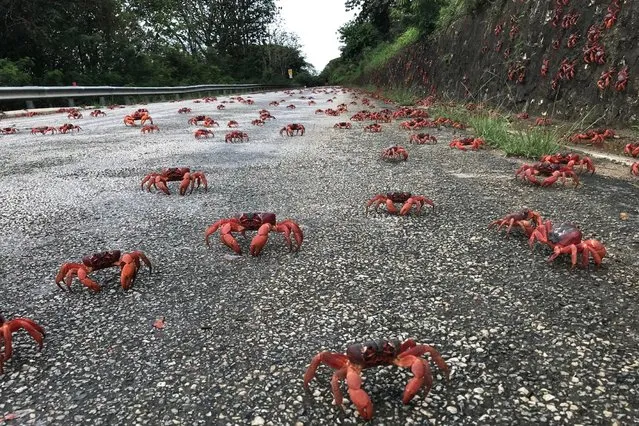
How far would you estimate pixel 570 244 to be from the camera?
104 inches

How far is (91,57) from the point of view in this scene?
29641 millimetres

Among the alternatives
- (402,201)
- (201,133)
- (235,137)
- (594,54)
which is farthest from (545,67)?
(402,201)

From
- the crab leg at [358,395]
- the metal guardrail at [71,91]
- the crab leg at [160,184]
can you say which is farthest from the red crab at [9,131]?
the crab leg at [358,395]

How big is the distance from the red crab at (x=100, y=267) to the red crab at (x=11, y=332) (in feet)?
1.55

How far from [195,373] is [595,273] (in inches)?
86.0

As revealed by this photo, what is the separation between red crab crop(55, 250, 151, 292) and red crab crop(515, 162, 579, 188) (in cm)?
368

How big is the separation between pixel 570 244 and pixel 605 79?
622 centimetres

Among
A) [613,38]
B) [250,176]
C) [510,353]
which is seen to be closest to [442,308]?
[510,353]

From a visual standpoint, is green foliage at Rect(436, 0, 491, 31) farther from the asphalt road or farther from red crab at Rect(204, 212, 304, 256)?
red crab at Rect(204, 212, 304, 256)

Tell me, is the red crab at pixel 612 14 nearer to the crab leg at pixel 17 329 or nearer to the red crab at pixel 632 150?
the red crab at pixel 632 150

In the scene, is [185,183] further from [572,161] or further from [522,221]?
[572,161]

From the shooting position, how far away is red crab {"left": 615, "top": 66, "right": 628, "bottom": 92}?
23.0 feet

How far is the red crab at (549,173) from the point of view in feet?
14.5

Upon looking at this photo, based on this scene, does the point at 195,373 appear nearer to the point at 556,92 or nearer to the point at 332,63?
the point at 556,92
